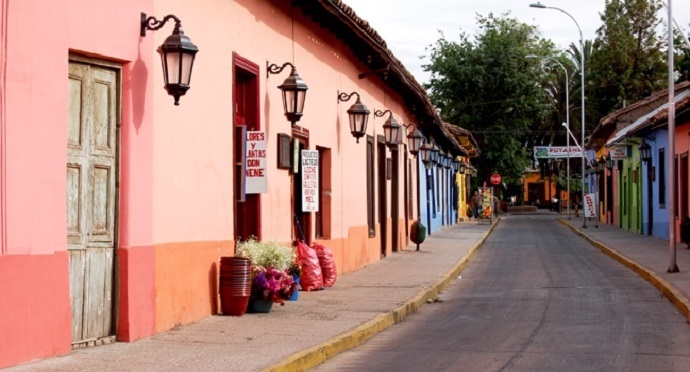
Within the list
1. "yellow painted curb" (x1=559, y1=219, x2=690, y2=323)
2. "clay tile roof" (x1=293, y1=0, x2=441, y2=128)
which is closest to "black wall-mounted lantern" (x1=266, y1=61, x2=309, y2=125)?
"clay tile roof" (x1=293, y1=0, x2=441, y2=128)

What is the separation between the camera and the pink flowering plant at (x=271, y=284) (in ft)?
38.8

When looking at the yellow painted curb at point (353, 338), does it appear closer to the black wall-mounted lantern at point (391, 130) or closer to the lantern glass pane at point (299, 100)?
the lantern glass pane at point (299, 100)

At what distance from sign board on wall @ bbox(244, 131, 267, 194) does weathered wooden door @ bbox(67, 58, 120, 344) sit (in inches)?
138

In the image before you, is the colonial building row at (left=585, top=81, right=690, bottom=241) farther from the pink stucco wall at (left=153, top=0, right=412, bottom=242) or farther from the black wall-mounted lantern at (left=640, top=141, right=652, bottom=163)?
the pink stucco wall at (left=153, top=0, right=412, bottom=242)

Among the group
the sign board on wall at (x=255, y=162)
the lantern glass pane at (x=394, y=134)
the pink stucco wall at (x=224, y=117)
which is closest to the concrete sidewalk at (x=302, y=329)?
the pink stucco wall at (x=224, y=117)

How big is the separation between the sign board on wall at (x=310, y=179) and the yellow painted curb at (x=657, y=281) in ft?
16.5

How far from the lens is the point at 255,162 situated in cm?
1278

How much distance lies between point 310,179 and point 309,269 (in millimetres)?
1366

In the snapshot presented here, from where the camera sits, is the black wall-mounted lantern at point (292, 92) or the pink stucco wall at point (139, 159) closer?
the pink stucco wall at point (139, 159)

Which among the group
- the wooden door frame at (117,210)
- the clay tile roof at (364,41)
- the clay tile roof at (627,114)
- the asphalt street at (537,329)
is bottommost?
the asphalt street at (537,329)

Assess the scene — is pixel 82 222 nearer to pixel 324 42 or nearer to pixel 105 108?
pixel 105 108

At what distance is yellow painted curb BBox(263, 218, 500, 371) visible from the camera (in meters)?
8.55

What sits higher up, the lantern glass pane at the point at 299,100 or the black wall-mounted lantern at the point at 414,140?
the black wall-mounted lantern at the point at 414,140

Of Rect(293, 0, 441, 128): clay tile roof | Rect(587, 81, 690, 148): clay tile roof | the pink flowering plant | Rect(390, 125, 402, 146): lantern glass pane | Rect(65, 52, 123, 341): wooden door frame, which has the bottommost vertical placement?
the pink flowering plant
